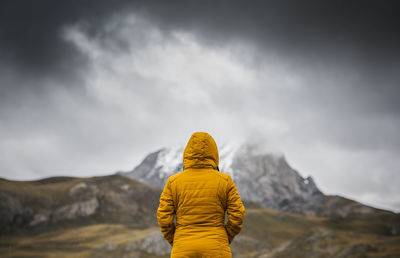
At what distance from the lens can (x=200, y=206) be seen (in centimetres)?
488

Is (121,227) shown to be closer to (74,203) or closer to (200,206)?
(74,203)

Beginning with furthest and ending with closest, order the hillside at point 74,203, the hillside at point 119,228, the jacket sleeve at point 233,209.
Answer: the hillside at point 74,203, the hillside at point 119,228, the jacket sleeve at point 233,209

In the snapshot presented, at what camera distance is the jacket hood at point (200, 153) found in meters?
5.06

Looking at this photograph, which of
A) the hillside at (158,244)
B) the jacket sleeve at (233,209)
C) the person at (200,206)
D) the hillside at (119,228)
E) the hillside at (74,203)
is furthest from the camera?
the hillside at (74,203)

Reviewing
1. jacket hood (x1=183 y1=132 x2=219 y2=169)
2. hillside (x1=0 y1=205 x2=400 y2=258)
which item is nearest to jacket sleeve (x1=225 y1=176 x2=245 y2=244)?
jacket hood (x1=183 y1=132 x2=219 y2=169)

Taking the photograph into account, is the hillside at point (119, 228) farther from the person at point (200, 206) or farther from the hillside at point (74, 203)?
the person at point (200, 206)

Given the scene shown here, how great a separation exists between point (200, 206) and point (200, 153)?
87 centimetres

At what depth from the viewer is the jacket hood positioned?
5.06 metres

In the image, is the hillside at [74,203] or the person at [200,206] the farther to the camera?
the hillside at [74,203]

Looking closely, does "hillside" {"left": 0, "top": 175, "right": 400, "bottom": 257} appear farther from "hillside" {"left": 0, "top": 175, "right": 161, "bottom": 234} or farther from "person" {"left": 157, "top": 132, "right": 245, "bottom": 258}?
"person" {"left": 157, "top": 132, "right": 245, "bottom": 258}

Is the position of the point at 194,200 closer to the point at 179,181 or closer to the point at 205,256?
the point at 179,181

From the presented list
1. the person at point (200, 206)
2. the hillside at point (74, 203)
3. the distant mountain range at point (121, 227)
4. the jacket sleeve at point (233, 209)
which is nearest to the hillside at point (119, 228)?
the distant mountain range at point (121, 227)

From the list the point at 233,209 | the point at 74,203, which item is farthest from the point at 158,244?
the point at 233,209

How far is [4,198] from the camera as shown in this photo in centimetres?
9038
